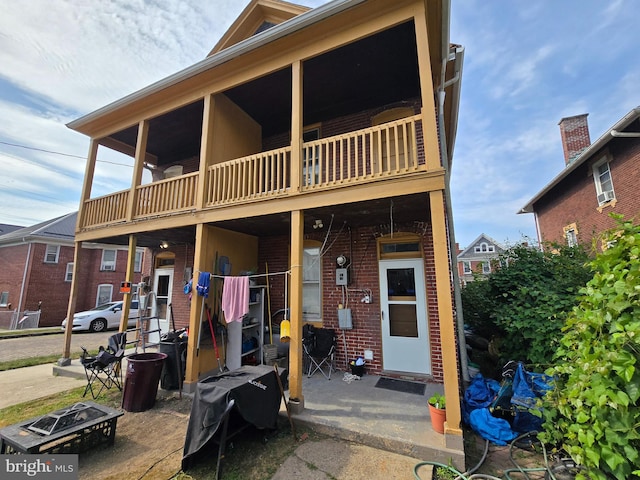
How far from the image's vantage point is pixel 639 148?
8203 mm

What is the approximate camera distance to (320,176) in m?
4.37

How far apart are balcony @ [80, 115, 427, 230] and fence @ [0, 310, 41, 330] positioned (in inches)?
545

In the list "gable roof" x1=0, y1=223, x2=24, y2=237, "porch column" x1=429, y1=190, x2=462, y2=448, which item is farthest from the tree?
"gable roof" x1=0, y1=223, x2=24, y2=237

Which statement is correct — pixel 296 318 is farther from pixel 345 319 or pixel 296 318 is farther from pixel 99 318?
pixel 99 318

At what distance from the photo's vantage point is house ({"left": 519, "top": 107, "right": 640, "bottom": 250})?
843 cm

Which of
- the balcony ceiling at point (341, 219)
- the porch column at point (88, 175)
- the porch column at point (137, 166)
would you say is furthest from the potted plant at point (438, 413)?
the porch column at point (88, 175)

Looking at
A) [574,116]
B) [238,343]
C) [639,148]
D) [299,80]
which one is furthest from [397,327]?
[574,116]

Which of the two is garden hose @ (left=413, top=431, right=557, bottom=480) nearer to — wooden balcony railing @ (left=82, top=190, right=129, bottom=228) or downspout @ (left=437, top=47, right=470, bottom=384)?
downspout @ (left=437, top=47, right=470, bottom=384)

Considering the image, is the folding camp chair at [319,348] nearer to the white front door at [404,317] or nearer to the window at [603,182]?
the white front door at [404,317]

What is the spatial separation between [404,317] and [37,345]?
1377 centimetres

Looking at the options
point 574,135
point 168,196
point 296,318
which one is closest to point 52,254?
point 168,196

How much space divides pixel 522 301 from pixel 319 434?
4.15 m

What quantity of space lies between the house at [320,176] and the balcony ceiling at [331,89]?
0.03 meters

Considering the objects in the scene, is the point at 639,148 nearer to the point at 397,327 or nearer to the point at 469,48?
the point at 469,48
